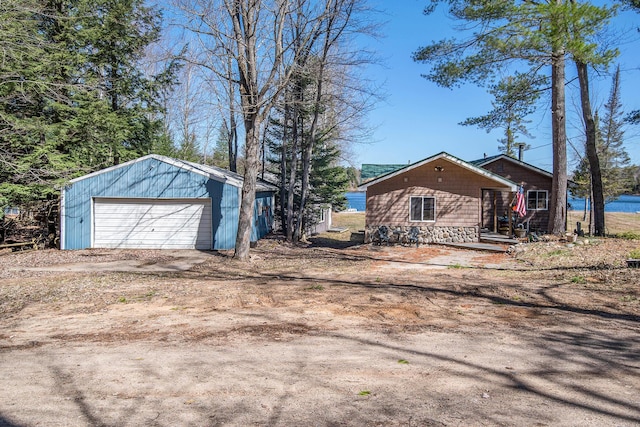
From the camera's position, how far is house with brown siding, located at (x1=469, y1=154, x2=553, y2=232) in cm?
2245

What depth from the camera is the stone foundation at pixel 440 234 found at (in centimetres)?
1873

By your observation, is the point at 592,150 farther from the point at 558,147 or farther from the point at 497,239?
the point at 497,239

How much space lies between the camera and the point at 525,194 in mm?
22641

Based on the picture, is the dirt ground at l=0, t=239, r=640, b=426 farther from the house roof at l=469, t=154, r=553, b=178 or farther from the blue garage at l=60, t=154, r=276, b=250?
Result: the house roof at l=469, t=154, r=553, b=178

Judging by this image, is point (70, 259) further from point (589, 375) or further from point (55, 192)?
point (589, 375)

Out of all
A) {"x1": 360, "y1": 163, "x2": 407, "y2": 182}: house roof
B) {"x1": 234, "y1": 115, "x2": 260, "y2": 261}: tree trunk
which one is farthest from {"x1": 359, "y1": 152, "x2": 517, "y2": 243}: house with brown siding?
{"x1": 234, "y1": 115, "x2": 260, "y2": 261}: tree trunk

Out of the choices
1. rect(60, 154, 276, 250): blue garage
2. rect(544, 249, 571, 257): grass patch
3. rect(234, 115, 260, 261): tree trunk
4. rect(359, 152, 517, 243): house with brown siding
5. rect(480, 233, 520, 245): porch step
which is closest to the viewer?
rect(234, 115, 260, 261): tree trunk

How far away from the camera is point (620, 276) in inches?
392

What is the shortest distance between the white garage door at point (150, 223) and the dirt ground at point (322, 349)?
563cm

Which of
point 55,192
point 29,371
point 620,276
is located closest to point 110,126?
point 55,192

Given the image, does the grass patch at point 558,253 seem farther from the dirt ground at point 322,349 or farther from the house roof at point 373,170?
the house roof at point 373,170

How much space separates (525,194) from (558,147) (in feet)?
18.9

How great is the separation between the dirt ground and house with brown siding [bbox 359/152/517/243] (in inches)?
296

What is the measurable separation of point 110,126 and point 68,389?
1608 cm
